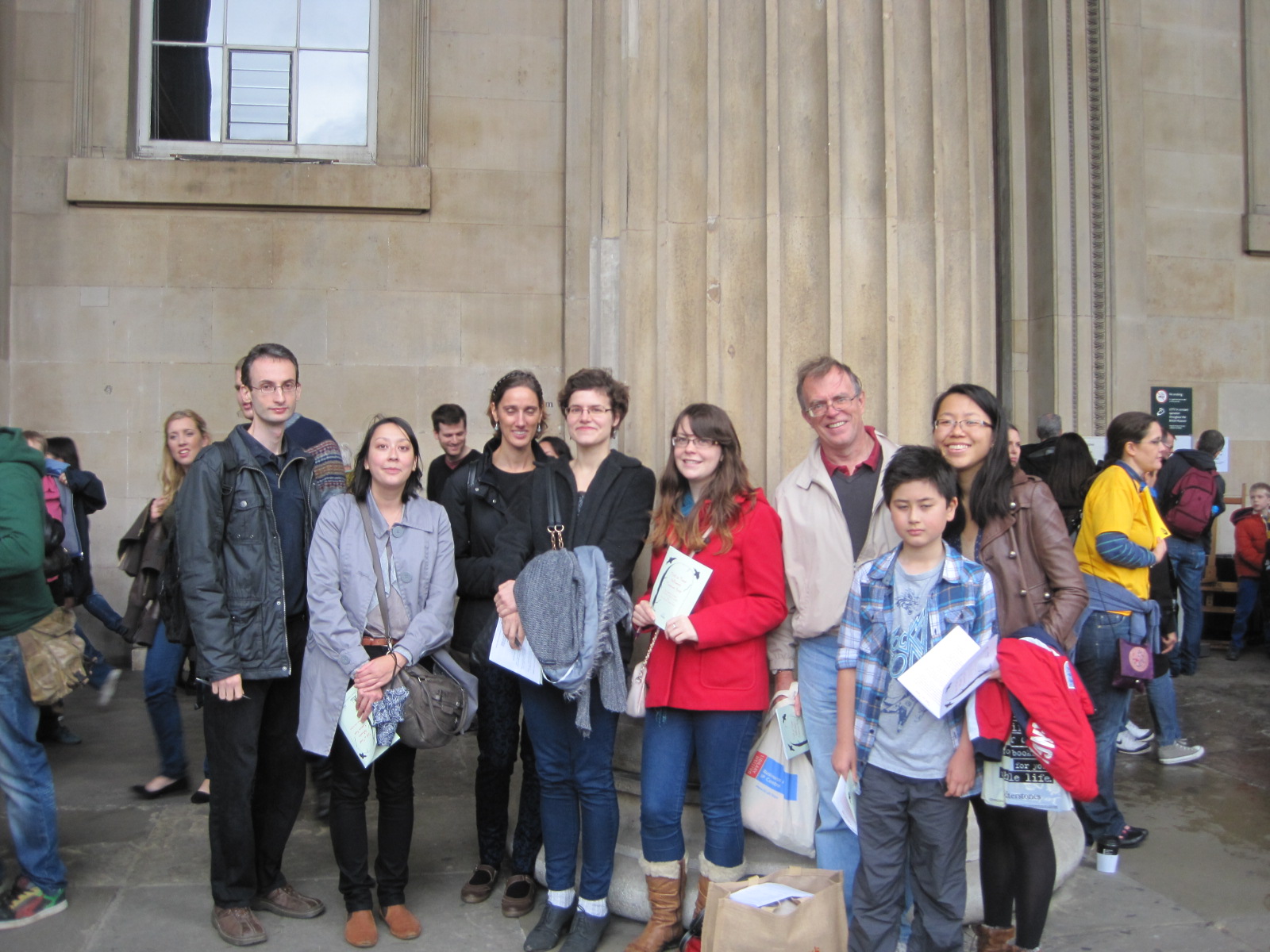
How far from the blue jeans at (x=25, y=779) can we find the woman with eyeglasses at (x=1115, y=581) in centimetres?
384

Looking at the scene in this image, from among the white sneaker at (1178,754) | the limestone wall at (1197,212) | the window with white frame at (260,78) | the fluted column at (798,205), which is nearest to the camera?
the fluted column at (798,205)

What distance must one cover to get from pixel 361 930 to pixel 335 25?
7.21m

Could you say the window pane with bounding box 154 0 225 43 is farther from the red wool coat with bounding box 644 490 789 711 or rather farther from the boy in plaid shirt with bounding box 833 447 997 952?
the boy in plaid shirt with bounding box 833 447 997 952

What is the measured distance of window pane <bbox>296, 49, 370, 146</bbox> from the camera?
27.2 ft

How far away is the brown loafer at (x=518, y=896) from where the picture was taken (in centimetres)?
372

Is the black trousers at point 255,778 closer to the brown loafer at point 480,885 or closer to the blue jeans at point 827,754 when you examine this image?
the brown loafer at point 480,885

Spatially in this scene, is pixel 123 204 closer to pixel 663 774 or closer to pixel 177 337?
pixel 177 337

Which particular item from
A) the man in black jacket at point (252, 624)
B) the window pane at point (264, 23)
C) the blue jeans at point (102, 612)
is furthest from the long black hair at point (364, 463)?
the window pane at point (264, 23)

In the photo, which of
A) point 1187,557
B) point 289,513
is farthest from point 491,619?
point 1187,557

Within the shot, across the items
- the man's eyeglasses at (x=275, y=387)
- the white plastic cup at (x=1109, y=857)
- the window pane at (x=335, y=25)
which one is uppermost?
the window pane at (x=335, y=25)

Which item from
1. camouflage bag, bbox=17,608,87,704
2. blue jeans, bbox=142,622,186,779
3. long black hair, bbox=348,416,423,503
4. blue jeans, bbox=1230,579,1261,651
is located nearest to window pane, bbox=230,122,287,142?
blue jeans, bbox=142,622,186,779

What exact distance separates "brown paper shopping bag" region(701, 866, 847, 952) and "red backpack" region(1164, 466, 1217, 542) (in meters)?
6.01

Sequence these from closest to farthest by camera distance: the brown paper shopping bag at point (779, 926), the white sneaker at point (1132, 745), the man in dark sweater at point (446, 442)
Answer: the brown paper shopping bag at point (779, 926) < the man in dark sweater at point (446, 442) < the white sneaker at point (1132, 745)

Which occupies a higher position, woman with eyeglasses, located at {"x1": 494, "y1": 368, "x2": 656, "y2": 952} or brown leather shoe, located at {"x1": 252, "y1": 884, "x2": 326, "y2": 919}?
woman with eyeglasses, located at {"x1": 494, "y1": 368, "x2": 656, "y2": 952}
